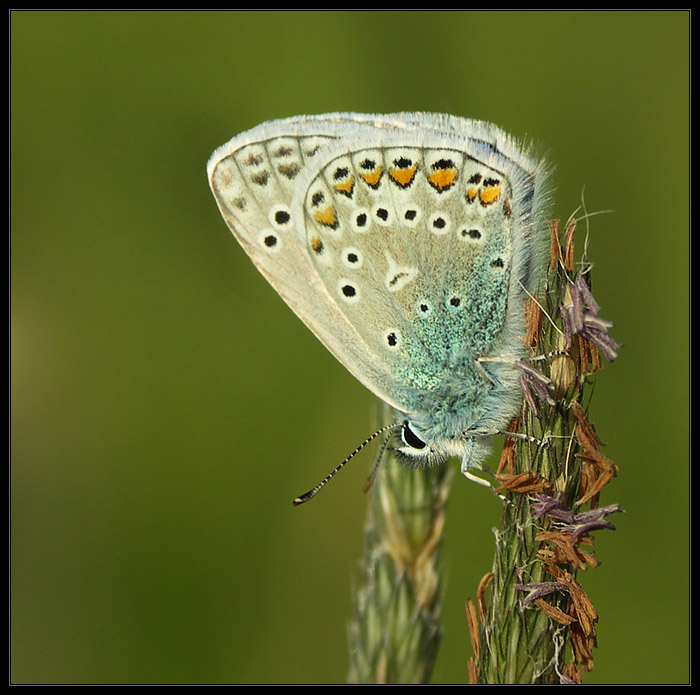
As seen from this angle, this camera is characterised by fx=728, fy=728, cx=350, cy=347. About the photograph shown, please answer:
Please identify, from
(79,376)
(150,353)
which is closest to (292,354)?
(150,353)

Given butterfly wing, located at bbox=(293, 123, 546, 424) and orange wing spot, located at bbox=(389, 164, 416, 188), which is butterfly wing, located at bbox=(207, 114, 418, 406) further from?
orange wing spot, located at bbox=(389, 164, 416, 188)

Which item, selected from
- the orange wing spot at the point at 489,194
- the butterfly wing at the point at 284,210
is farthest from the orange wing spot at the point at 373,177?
the orange wing spot at the point at 489,194

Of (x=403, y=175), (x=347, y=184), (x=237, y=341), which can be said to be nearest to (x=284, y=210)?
(x=347, y=184)

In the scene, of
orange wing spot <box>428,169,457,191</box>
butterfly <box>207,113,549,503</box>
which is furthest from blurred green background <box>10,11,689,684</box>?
orange wing spot <box>428,169,457,191</box>

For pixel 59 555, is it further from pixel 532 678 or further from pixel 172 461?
pixel 532 678

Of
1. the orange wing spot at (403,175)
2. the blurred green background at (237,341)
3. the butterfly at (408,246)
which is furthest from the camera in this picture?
the blurred green background at (237,341)

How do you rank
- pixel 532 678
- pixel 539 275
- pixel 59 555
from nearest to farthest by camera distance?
pixel 532 678 → pixel 539 275 → pixel 59 555

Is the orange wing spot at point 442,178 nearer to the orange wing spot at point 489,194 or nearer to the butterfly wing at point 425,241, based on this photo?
the butterfly wing at point 425,241
